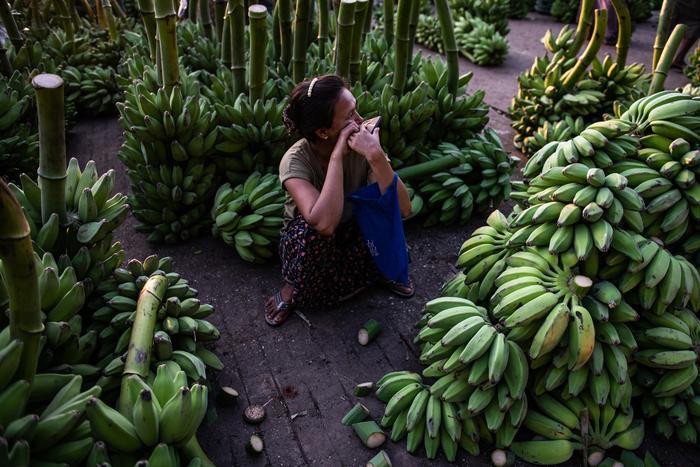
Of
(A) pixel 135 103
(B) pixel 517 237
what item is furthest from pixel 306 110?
(A) pixel 135 103

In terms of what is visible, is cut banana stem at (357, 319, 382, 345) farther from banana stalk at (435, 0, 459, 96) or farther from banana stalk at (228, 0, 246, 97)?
banana stalk at (435, 0, 459, 96)

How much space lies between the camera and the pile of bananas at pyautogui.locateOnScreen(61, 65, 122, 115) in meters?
5.14

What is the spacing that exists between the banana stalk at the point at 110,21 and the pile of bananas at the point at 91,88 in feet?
1.94

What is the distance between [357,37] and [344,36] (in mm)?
197

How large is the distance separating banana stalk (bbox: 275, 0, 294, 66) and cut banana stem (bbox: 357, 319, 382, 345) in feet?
7.77

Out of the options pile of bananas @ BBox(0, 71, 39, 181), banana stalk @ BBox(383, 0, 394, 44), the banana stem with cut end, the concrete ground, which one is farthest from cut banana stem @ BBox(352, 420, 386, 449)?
the banana stem with cut end

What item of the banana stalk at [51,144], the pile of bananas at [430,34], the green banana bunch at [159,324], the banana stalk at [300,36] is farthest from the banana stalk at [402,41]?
the pile of bananas at [430,34]

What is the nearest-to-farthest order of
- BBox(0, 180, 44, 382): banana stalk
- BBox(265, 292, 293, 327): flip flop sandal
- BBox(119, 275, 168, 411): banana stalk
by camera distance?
1. BBox(0, 180, 44, 382): banana stalk
2. BBox(119, 275, 168, 411): banana stalk
3. BBox(265, 292, 293, 327): flip flop sandal

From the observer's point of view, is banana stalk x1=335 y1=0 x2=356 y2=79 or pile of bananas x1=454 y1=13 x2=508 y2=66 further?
pile of bananas x1=454 y1=13 x2=508 y2=66

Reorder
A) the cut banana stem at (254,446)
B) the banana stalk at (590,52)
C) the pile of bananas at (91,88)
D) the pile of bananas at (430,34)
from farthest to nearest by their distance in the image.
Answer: the pile of bananas at (430,34) < the pile of bananas at (91,88) < the banana stalk at (590,52) < the cut banana stem at (254,446)

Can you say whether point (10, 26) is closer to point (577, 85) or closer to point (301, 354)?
point (301, 354)

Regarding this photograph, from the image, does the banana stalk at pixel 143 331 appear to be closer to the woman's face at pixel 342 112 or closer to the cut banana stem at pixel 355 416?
the cut banana stem at pixel 355 416

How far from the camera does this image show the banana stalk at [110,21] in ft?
18.2

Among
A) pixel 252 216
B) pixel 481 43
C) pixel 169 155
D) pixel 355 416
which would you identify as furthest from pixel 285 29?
pixel 481 43
